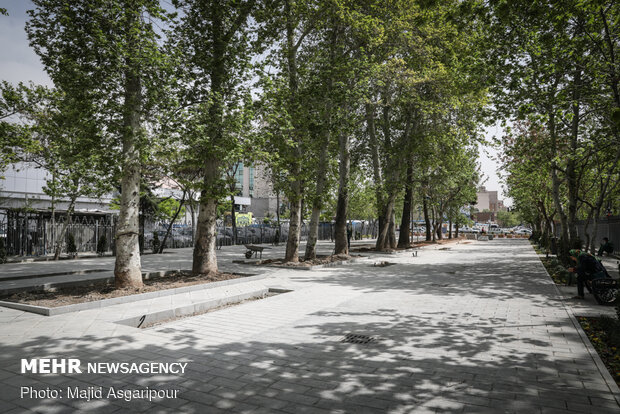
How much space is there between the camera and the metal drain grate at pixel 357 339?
5.79 m

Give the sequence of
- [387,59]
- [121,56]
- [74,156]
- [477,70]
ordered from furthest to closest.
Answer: [387,59] → [477,70] → [74,156] → [121,56]

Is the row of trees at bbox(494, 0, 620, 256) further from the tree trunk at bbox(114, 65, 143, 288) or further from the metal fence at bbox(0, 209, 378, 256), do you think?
the metal fence at bbox(0, 209, 378, 256)

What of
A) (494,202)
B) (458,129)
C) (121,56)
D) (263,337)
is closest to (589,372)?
(263,337)

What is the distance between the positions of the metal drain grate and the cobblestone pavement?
0.06 meters

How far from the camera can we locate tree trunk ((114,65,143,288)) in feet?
29.5

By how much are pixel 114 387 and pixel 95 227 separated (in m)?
21.6

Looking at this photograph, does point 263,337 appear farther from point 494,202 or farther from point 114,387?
point 494,202

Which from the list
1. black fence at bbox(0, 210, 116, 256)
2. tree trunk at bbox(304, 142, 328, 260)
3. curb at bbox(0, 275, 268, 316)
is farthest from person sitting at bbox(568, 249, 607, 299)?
black fence at bbox(0, 210, 116, 256)

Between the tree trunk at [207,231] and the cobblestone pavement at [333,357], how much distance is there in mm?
3742

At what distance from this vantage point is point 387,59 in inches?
731

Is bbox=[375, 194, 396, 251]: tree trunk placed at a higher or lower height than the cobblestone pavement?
higher

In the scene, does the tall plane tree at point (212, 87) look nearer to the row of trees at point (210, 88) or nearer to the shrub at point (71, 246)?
the row of trees at point (210, 88)

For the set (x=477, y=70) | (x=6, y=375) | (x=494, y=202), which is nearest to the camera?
(x=6, y=375)

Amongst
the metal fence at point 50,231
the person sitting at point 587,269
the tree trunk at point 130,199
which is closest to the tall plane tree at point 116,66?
the tree trunk at point 130,199
